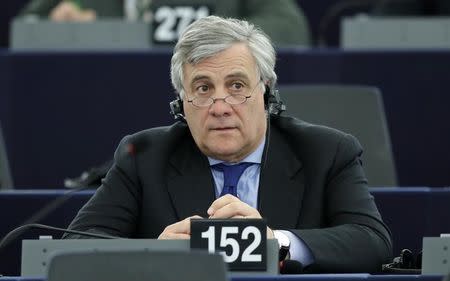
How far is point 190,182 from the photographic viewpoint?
4.57m

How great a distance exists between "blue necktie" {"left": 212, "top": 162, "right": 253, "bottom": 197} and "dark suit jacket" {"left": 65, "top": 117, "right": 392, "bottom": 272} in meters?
0.04

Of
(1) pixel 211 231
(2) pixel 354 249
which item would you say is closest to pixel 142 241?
(1) pixel 211 231

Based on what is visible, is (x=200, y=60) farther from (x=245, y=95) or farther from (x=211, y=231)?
(x=211, y=231)

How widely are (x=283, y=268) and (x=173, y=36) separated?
3.64 m

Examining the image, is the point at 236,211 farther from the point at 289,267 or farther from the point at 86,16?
the point at 86,16

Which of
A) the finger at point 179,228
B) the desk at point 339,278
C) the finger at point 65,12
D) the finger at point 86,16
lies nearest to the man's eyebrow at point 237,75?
the finger at point 179,228

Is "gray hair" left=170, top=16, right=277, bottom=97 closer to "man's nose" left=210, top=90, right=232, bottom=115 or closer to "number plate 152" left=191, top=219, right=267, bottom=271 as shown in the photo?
"man's nose" left=210, top=90, right=232, bottom=115

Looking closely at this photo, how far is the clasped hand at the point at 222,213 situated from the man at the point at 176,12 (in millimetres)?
3324

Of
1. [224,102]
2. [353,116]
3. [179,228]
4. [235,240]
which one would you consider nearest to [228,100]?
[224,102]

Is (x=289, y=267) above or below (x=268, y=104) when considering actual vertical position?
below

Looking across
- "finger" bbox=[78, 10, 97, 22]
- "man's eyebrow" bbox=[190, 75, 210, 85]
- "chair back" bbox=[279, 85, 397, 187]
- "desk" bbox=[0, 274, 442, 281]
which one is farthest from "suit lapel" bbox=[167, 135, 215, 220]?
"finger" bbox=[78, 10, 97, 22]

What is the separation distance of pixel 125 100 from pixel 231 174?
275 cm

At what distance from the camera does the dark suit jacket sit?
452 centimetres

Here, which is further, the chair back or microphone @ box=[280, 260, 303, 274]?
the chair back
